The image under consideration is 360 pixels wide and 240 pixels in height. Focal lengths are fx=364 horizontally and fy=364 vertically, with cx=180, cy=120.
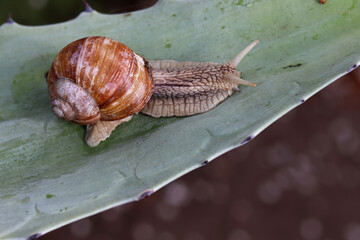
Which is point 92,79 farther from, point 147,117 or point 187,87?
point 187,87

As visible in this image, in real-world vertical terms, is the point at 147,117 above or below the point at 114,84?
below

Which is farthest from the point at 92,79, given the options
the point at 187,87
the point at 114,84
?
the point at 187,87

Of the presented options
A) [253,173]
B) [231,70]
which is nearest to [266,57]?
[231,70]

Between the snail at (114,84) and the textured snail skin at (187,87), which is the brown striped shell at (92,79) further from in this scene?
the textured snail skin at (187,87)

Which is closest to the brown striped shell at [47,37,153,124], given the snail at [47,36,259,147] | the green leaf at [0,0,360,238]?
the snail at [47,36,259,147]

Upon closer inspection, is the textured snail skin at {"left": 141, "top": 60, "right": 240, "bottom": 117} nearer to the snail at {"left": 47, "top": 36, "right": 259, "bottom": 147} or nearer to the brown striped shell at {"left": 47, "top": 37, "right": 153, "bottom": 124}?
the snail at {"left": 47, "top": 36, "right": 259, "bottom": 147}
